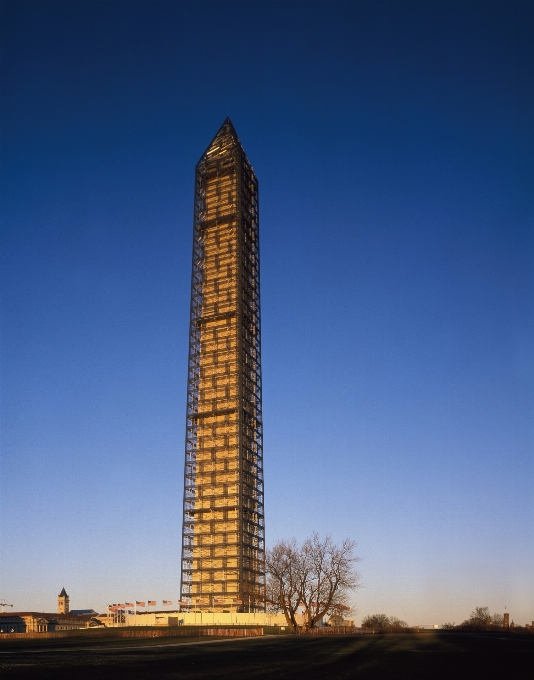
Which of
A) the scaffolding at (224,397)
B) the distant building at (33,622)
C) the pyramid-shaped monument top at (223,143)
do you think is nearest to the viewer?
the scaffolding at (224,397)

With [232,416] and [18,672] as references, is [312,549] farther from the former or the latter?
[18,672]

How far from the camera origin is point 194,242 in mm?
131125

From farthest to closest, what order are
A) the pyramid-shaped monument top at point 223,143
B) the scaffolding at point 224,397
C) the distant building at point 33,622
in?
the distant building at point 33,622 < the pyramid-shaped monument top at point 223,143 < the scaffolding at point 224,397

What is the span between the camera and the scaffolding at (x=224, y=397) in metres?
107

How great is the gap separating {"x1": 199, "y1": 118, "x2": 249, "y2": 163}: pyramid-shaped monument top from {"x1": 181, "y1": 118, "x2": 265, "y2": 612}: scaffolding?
0.89 feet

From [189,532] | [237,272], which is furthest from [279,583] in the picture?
[237,272]

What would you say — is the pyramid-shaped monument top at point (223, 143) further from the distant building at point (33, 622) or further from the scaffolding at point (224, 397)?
the distant building at point (33, 622)

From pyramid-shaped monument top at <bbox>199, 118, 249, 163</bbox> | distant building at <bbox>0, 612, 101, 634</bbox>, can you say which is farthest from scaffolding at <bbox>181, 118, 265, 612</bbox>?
distant building at <bbox>0, 612, 101, 634</bbox>

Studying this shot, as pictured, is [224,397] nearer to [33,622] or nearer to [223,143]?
[223,143]

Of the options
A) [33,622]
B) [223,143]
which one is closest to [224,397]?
[223,143]

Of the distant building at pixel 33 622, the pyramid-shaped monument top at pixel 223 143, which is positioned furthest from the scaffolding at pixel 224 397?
the distant building at pixel 33 622

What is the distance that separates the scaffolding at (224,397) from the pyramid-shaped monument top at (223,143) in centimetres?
27

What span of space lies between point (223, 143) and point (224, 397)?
54.8 metres

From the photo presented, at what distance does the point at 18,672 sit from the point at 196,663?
21.5 ft
